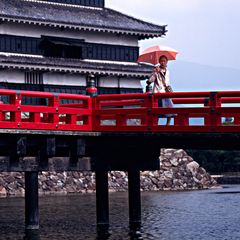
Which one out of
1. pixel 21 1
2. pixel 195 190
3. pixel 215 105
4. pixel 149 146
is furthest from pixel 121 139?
pixel 195 190

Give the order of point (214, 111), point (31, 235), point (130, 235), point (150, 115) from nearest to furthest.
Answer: point (214, 111), point (150, 115), point (31, 235), point (130, 235)

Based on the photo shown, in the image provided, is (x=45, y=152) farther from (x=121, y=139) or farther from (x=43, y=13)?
(x=43, y=13)

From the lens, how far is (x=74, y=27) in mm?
59562

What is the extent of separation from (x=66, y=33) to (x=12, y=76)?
5.76 m

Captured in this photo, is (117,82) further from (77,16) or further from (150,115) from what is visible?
(150,115)

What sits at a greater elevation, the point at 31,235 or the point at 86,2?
the point at 86,2

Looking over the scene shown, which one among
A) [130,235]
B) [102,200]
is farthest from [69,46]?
[130,235]

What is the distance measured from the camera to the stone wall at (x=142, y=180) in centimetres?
6166

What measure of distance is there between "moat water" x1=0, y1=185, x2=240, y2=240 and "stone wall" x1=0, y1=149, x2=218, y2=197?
350 centimetres

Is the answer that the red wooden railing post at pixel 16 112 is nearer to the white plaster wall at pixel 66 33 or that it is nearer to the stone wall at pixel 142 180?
the white plaster wall at pixel 66 33

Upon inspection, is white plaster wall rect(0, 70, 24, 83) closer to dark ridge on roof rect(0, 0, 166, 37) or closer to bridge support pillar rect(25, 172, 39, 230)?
dark ridge on roof rect(0, 0, 166, 37)

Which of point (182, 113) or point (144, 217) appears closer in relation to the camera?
point (182, 113)

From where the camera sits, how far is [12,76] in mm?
56875

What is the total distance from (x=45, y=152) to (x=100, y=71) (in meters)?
30.2
